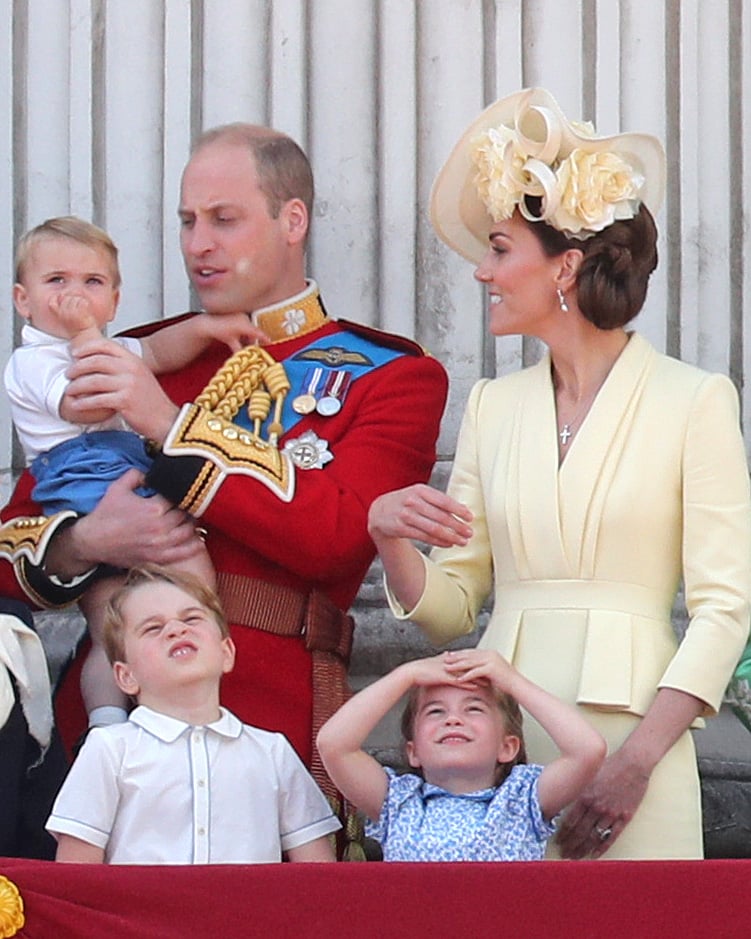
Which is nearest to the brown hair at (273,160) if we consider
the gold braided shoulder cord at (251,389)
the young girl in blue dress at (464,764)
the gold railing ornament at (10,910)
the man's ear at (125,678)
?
the gold braided shoulder cord at (251,389)

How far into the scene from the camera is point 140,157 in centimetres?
552

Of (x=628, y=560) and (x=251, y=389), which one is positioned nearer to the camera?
(x=628, y=560)

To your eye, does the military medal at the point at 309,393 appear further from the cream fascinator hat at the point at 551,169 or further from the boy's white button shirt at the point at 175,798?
the boy's white button shirt at the point at 175,798

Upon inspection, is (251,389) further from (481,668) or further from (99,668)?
(481,668)

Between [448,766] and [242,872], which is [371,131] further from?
[242,872]

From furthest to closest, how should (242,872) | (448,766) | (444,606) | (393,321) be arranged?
(393,321) → (444,606) → (448,766) → (242,872)

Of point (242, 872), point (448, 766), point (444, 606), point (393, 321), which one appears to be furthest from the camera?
point (393, 321)

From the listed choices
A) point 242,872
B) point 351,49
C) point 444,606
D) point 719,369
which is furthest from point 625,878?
point 351,49

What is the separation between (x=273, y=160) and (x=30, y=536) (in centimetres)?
90

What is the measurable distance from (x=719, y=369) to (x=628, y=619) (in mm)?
1382

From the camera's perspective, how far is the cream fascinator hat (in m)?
4.38

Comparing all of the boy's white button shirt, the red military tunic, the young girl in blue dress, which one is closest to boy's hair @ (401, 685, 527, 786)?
the young girl in blue dress

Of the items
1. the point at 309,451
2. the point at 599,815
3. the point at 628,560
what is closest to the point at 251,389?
the point at 309,451

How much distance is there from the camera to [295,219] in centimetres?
499
